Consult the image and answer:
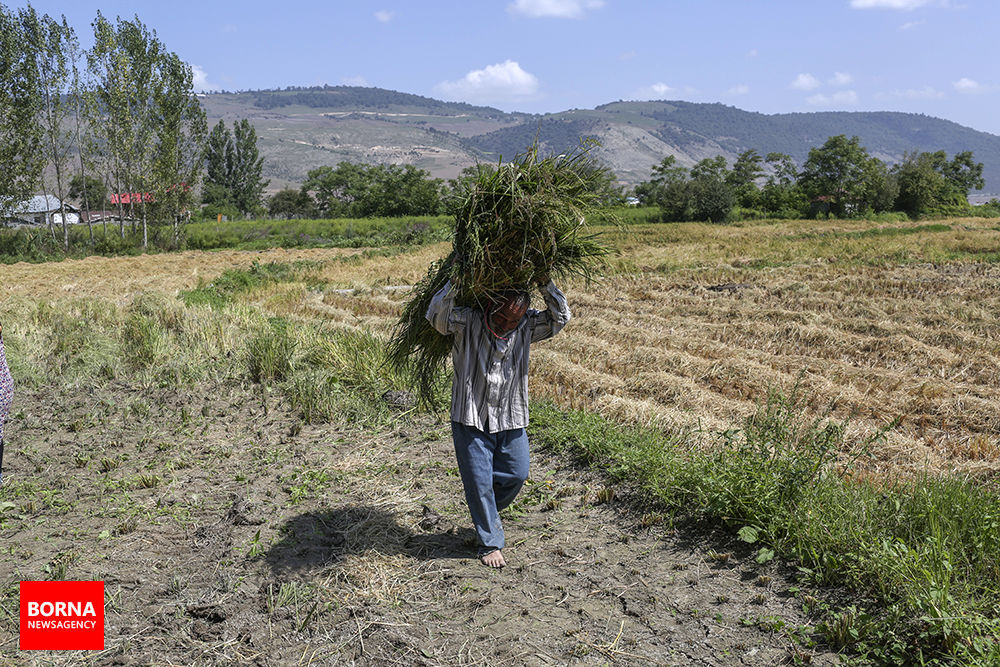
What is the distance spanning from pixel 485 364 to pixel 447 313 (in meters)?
0.31

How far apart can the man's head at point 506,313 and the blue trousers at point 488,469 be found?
0.51m

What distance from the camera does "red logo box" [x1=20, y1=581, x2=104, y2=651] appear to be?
3053 mm

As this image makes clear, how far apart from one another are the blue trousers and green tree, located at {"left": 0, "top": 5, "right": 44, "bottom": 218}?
29.5 m

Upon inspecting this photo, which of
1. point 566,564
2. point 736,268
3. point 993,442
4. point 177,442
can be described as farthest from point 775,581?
point 736,268

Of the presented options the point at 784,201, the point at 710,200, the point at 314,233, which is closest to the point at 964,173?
the point at 784,201

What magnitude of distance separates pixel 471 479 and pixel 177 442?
3036 millimetres

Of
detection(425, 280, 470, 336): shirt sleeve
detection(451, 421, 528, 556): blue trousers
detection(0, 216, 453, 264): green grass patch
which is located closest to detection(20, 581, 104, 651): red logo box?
detection(451, 421, 528, 556): blue trousers

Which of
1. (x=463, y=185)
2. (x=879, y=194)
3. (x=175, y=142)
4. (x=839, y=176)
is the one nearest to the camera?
(x=463, y=185)

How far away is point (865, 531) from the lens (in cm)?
325

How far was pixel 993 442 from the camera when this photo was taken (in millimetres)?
5414

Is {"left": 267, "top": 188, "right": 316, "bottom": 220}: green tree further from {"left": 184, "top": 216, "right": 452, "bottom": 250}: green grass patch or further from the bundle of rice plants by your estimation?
the bundle of rice plants

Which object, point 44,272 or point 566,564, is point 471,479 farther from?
point 44,272

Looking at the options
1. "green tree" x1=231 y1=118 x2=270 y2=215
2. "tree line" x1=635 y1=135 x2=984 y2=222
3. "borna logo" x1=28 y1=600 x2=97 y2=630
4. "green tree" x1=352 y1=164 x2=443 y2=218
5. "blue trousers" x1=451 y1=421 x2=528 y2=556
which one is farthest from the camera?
"green tree" x1=231 y1=118 x2=270 y2=215

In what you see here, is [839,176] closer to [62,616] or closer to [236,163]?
[62,616]
